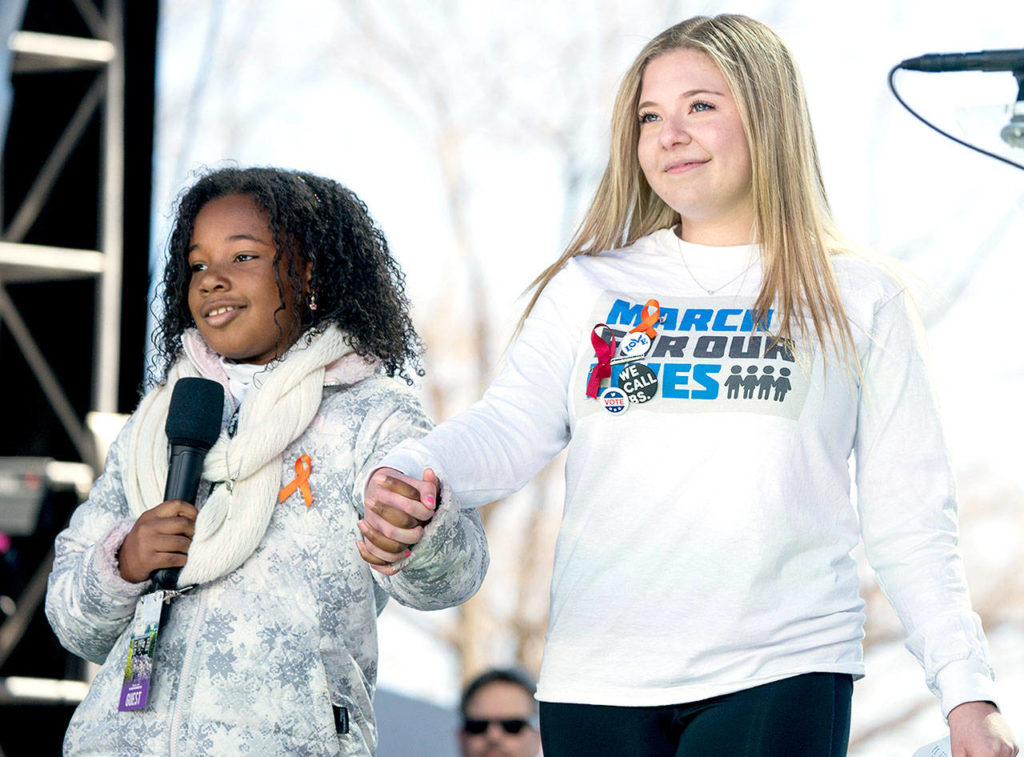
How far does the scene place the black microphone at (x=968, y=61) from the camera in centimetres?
191

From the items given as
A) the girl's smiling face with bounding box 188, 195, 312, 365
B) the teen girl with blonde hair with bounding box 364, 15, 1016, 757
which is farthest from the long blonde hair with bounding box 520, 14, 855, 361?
the girl's smiling face with bounding box 188, 195, 312, 365

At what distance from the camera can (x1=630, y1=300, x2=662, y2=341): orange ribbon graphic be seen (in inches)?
80.5

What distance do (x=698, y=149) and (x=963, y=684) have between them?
844 mm

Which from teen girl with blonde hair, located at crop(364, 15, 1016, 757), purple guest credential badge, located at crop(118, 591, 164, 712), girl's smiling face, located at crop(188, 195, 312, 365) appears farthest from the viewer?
girl's smiling face, located at crop(188, 195, 312, 365)

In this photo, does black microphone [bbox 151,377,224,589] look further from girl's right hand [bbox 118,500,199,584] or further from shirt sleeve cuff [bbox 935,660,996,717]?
shirt sleeve cuff [bbox 935,660,996,717]

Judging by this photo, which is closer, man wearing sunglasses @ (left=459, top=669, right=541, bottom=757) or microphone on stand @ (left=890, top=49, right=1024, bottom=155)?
microphone on stand @ (left=890, top=49, right=1024, bottom=155)

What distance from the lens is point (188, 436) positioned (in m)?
2.15

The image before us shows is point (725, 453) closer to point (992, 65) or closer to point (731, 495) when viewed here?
point (731, 495)

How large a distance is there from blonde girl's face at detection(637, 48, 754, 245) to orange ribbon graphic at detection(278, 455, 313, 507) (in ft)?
2.27

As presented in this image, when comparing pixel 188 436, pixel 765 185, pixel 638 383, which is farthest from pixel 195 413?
pixel 765 185

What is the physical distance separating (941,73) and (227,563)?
1.24 m

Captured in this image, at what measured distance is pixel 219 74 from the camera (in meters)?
10.8

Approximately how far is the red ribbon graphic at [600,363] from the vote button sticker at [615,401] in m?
0.02

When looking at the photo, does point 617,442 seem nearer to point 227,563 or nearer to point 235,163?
point 227,563
